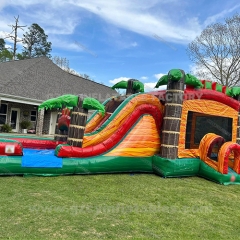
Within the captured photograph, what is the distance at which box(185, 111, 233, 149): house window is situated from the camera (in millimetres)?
6672

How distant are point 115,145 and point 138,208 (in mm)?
2317

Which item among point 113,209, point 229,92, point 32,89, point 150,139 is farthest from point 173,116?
point 32,89

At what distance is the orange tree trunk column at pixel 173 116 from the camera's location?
20.4ft

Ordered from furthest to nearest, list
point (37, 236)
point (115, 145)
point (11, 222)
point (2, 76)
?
point (2, 76) < point (115, 145) < point (11, 222) < point (37, 236)

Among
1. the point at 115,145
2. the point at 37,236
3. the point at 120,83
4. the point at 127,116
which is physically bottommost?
the point at 37,236

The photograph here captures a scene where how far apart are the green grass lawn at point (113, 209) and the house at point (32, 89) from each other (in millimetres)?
10634

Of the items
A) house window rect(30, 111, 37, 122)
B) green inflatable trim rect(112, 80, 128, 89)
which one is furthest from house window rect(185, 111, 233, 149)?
house window rect(30, 111, 37, 122)

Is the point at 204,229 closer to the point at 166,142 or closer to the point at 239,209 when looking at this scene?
the point at 239,209

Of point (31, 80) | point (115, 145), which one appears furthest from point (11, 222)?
point (31, 80)

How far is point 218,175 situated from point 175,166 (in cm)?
98

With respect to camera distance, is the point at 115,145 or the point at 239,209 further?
the point at 115,145

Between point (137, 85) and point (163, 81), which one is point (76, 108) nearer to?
point (163, 81)

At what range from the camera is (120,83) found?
341 inches

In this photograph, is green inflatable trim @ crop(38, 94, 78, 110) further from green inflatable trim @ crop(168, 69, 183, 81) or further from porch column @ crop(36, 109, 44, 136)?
porch column @ crop(36, 109, 44, 136)
